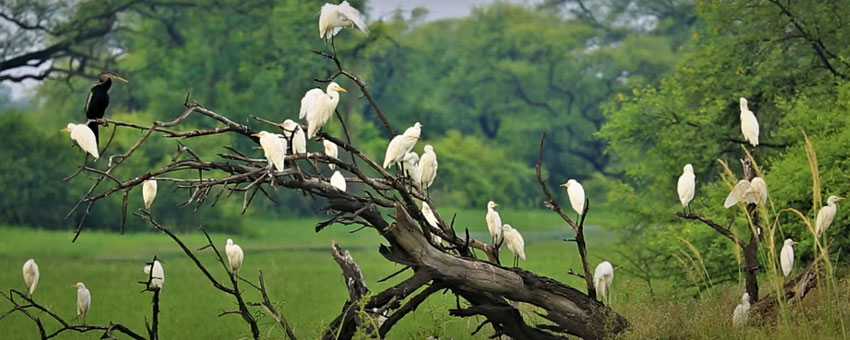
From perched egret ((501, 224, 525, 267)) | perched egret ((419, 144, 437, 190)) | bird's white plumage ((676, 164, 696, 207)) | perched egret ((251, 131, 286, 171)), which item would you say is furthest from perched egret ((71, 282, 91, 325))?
bird's white plumage ((676, 164, 696, 207))

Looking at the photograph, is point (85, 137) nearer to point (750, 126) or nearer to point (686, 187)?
point (686, 187)

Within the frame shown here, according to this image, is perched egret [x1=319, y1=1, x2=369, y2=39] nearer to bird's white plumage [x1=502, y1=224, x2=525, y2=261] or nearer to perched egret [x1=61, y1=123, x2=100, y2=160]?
perched egret [x1=61, y1=123, x2=100, y2=160]

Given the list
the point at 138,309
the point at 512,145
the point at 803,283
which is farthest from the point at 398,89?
the point at 803,283

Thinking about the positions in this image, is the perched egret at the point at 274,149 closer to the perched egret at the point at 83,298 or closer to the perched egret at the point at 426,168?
the perched egret at the point at 426,168

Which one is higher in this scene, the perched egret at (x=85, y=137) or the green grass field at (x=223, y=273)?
the perched egret at (x=85, y=137)

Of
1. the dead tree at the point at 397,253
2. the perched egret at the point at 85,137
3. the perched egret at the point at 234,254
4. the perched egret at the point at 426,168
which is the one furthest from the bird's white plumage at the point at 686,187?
the perched egret at the point at 85,137

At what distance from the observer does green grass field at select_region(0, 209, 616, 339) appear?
1285 centimetres

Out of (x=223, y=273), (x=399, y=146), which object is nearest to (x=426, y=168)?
(x=399, y=146)

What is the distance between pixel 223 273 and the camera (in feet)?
71.2

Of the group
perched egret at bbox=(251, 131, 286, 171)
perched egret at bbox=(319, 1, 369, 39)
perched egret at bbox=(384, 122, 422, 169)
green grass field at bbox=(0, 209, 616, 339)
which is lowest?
green grass field at bbox=(0, 209, 616, 339)

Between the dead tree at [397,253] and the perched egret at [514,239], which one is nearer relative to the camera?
the dead tree at [397,253]

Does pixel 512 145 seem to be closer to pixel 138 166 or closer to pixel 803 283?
pixel 138 166

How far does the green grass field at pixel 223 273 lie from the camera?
42.2 ft

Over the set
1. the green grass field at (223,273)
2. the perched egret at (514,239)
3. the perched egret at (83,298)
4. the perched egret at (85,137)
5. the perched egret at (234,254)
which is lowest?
the green grass field at (223,273)
